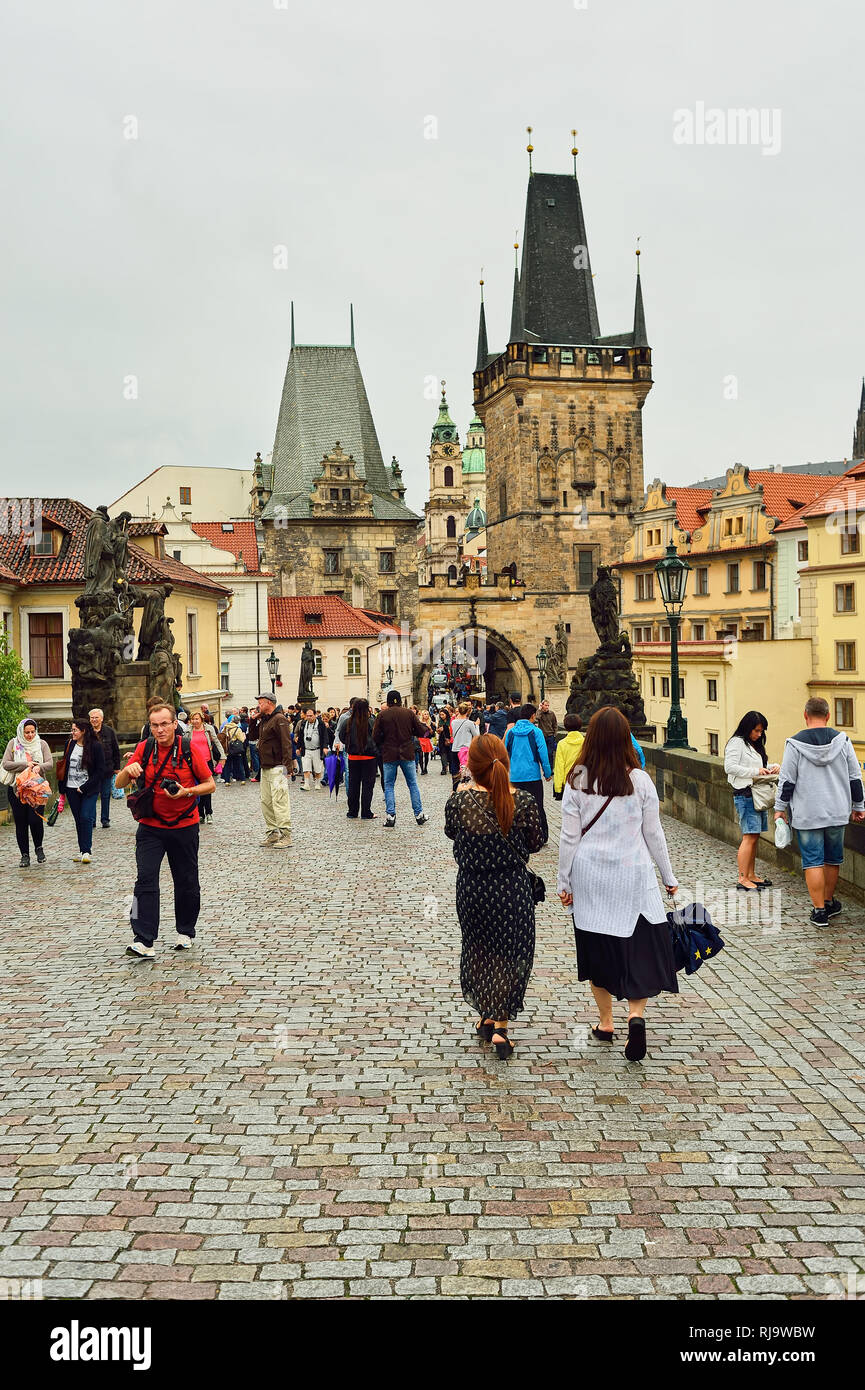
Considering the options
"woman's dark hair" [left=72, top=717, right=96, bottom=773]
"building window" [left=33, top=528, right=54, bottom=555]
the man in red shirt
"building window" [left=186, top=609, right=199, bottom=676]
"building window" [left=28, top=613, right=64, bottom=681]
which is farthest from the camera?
"building window" [left=186, top=609, right=199, bottom=676]

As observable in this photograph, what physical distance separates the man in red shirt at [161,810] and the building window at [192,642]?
2796 centimetres

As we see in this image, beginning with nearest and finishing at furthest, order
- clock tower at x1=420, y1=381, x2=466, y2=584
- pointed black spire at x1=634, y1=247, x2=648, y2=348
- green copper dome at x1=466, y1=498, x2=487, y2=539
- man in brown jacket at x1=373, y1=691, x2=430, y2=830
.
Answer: man in brown jacket at x1=373, y1=691, x2=430, y2=830 < pointed black spire at x1=634, y1=247, x2=648, y2=348 < green copper dome at x1=466, y1=498, x2=487, y2=539 < clock tower at x1=420, y1=381, x2=466, y2=584

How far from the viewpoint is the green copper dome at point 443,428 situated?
537 feet

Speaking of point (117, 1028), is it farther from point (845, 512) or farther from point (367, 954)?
point (845, 512)

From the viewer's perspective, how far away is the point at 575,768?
5547mm

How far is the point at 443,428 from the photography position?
542 ft

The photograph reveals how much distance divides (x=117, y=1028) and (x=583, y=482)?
205 ft

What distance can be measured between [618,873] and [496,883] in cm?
57

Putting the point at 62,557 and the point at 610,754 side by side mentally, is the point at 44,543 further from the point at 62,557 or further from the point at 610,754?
the point at 610,754

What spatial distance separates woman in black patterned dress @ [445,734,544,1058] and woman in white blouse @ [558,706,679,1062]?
0.24 meters

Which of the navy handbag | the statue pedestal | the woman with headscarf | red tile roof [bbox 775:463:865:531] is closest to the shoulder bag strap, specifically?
the navy handbag

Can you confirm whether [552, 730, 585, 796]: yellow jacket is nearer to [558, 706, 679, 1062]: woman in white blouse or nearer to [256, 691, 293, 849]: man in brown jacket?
[256, 691, 293, 849]: man in brown jacket

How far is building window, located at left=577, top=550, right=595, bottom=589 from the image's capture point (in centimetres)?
6575
